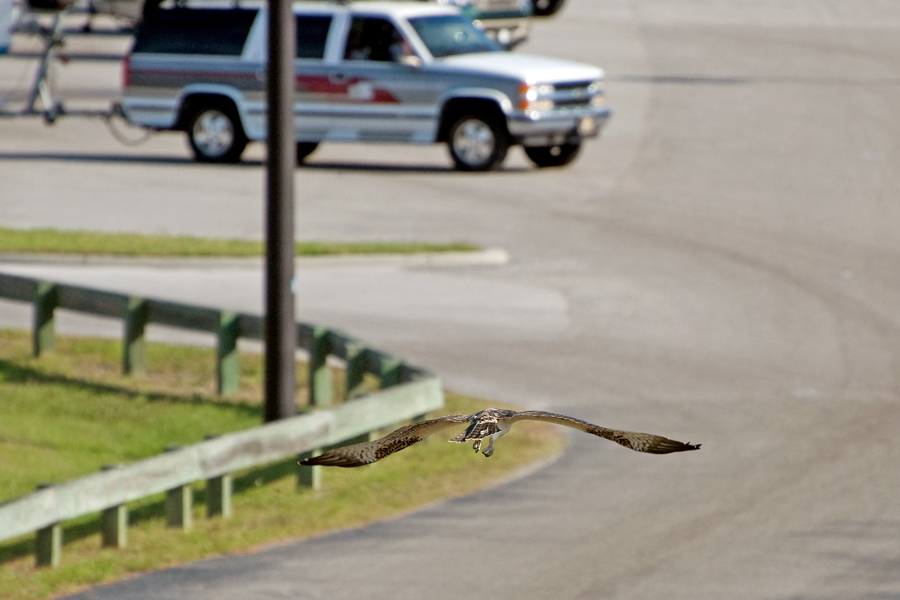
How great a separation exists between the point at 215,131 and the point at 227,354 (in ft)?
38.7

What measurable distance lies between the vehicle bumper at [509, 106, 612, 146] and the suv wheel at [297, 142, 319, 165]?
370 cm

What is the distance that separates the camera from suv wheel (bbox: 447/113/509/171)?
21.6 m

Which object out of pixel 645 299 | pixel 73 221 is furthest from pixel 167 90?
pixel 645 299

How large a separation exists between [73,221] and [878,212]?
10.1 metres

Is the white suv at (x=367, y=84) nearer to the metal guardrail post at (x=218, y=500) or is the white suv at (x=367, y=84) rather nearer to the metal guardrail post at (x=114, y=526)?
the metal guardrail post at (x=218, y=500)

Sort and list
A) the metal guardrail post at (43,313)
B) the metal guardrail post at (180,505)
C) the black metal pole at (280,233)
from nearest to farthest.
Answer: the metal guardrail post at (180,505) → the black metal pole at (280,233) → the metal guardrail post at (43,313)

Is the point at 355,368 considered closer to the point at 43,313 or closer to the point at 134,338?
the point at 134,338

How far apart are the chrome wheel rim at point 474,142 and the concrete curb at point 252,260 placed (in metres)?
5.12

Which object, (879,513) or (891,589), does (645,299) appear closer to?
(879,513)

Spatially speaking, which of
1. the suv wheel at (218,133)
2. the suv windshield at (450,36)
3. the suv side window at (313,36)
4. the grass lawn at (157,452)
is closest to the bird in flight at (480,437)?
the grass lawn at (157,452)

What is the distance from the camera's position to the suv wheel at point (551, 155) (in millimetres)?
23000

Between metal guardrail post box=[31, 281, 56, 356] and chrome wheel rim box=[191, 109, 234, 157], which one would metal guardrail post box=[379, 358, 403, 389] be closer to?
metal guardrail post box=[31, 281, 56, 356]

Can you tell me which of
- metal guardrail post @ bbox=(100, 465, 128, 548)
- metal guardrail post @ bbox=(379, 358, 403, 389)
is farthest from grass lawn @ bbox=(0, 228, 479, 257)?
metal guardrail post @ bbox=(100, 465, 128, 548)

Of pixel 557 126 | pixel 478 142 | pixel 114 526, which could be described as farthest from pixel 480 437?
pixel 478 142
